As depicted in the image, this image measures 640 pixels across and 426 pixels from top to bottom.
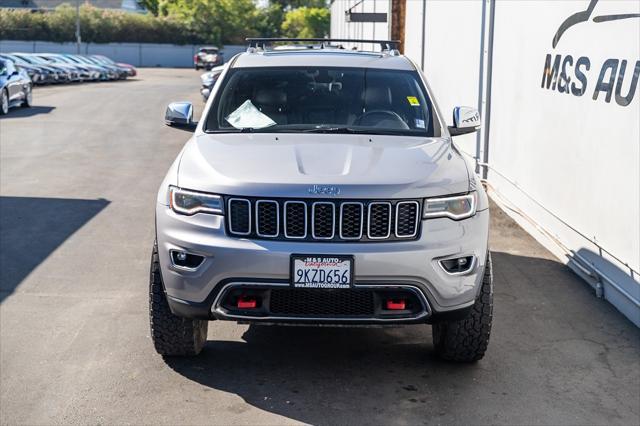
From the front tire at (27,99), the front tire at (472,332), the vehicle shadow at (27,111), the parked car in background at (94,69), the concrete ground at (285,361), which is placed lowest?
the parked car in background at (94,69)

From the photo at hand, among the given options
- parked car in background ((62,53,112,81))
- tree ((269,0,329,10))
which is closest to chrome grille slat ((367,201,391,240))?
parked car in background ((62,53,112,81))

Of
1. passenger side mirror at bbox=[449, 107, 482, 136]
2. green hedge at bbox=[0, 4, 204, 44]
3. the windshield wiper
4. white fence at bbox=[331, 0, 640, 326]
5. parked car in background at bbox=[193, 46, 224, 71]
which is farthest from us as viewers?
green hedge at bbox=[0, 4, 204, 44]

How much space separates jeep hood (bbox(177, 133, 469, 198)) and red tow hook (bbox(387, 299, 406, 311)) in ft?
1.86

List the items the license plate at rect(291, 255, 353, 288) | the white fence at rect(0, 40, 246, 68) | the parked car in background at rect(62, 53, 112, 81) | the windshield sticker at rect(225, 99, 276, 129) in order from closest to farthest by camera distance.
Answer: the license plate at rect(291, 255, 353, 288), the windshield sticker at rect(225, 99, 276, 129), the parked car in background at rect(62, 53, 112, 81), the white fence at rect(0, 40, 246, 68)

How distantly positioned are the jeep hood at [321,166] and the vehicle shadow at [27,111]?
60.1 ft

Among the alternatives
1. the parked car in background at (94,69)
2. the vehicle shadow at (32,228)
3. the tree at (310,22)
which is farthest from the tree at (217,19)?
the vehicle shadow at (32,228)

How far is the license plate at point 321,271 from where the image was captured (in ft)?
16.2

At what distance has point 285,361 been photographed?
5848 mm

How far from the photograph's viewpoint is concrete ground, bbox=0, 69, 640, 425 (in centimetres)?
505

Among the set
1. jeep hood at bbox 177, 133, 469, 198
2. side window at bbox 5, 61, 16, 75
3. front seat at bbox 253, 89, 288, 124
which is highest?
front seat at bbox 253, 89, 288, 124

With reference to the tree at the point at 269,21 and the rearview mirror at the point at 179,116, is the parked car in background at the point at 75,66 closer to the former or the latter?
the rearview mirror at the point at 179,116

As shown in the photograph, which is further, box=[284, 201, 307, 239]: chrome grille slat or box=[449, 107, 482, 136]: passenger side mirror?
box=[449, 107, 482, 136]: passenger side mirror

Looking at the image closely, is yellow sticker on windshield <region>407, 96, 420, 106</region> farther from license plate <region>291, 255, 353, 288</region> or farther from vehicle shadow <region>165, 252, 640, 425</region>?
license plate <region>291, 255, 353, 288</region>

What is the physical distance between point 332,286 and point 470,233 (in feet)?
2.75
